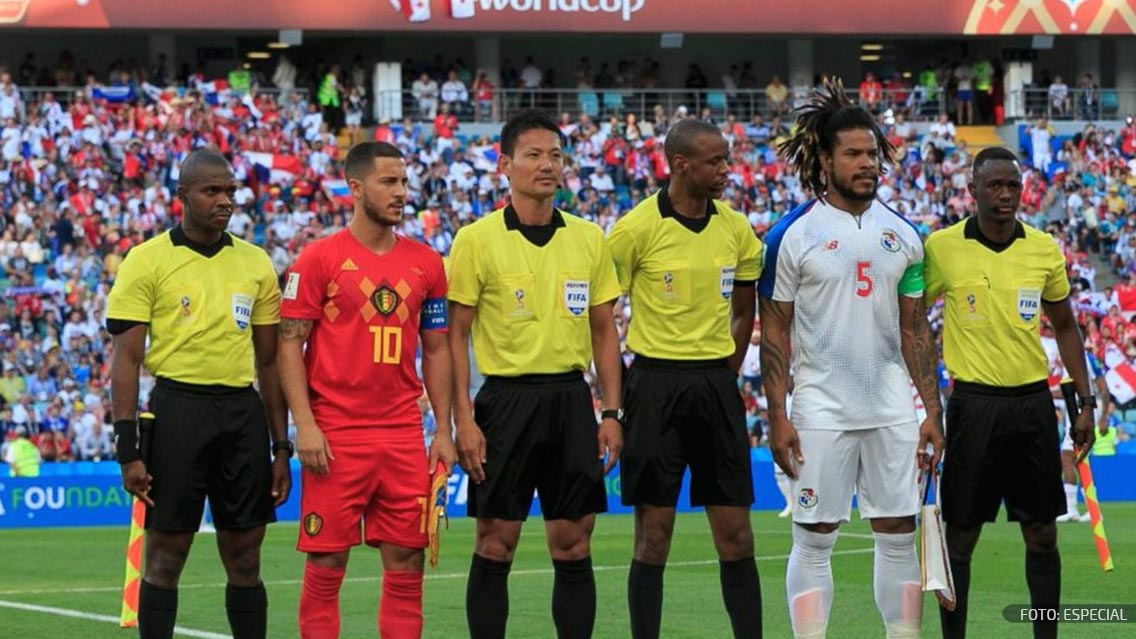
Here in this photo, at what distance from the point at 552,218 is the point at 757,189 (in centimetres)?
2620

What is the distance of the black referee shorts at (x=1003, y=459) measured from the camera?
938 cm

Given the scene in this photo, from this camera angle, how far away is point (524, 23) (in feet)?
132

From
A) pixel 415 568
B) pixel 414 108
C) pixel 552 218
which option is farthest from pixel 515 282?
pixel 414 108

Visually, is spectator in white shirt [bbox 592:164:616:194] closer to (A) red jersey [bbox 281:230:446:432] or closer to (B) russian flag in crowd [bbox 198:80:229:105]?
(B) russian flag in crowd [bbox 198:80:229:105]

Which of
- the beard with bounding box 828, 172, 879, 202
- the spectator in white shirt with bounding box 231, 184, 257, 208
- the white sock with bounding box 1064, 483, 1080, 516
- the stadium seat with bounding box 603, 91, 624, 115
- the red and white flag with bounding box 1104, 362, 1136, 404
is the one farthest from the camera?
the stadium seat with bounding box 603, 91, 624, 115

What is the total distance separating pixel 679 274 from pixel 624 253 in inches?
10.8

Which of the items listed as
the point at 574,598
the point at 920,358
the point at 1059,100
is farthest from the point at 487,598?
the point at 1059,100

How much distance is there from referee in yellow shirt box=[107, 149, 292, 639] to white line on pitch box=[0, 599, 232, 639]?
2.48 m

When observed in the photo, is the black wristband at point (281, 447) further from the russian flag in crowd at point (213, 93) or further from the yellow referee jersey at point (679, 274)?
the russian flag in crowd at point (213, 93)

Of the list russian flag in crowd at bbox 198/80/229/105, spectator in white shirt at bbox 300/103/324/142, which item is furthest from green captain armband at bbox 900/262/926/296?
russian flag in crowd at bbox 198/80/229/105

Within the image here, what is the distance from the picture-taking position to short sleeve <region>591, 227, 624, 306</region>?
872 cm

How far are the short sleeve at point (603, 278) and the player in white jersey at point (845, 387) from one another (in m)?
0.67

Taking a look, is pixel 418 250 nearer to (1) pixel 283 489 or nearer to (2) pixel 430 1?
(1) pixel 283 489

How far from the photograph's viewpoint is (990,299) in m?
9.38
